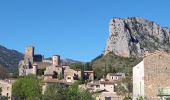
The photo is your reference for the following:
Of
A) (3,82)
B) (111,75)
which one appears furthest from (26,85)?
(111,75)

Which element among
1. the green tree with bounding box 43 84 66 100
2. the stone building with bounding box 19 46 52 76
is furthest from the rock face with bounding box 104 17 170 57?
the green tree with bounding box 43 84 66 100

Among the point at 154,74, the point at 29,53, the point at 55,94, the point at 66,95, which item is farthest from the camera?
the point at 29,53

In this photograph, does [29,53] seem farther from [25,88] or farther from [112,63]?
[25,88]

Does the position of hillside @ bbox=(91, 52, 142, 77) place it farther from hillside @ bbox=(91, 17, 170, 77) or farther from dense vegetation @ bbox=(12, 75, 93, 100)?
dense vegetation @ bbox=(12, 75, 93, 100)

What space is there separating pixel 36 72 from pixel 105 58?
82.1 feet

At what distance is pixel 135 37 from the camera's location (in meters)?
184

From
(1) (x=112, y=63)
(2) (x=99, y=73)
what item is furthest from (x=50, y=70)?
(1) (x=112, y=63)

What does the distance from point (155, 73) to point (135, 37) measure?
131308 mm

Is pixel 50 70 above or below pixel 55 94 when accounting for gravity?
above

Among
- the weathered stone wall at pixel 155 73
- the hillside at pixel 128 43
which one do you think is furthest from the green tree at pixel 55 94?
the hillside at pixel 128 43

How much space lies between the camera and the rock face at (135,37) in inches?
6850

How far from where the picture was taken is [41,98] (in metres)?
71.8

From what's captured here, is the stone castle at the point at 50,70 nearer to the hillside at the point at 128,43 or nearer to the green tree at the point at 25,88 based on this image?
the hillside at the point at 128,43

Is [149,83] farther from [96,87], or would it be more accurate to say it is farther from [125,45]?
[125,45]
